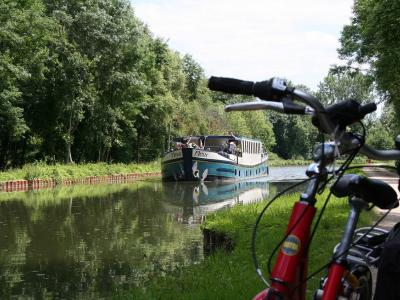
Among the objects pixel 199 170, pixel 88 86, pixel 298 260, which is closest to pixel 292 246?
pixel 298 260

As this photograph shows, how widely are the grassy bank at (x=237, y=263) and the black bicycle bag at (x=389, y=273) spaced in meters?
3.30

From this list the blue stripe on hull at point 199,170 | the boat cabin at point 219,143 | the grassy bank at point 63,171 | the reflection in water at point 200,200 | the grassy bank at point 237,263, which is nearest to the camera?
the grassy bank at point 237,263

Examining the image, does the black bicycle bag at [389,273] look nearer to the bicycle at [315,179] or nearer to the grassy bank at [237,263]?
the bicycle at [315,179]

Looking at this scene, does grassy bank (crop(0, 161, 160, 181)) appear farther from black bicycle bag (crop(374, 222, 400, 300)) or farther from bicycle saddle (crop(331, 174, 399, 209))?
black bicycle bag (crop(374, 222, 400, 300))

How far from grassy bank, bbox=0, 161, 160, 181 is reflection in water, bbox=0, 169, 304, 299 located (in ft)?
30.3

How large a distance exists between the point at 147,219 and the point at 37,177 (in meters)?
16.9

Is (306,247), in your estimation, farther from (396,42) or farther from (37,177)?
(37,177)

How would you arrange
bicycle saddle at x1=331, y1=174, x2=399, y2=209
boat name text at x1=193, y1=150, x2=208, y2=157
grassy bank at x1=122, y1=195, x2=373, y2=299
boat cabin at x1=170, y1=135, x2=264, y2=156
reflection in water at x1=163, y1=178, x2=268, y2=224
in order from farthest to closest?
boat cabin at x1=170, y1=135, x2=264, y2=156 < boat name text at x1=193, y1=150, x2=208, y2=157 < reflection in water at x1=163, y1=178, x2=268, y2=224 < grassy bank at x1=122, y1=195, x2=373, y2=299 < bicycle saddle at x1=331, y1=174, x2=399, y2=209

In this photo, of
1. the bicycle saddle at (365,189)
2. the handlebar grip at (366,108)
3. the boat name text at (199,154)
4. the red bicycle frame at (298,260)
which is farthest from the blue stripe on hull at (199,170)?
the handlebar grip at (366,108)

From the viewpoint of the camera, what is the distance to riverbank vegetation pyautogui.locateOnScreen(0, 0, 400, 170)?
1194 inches

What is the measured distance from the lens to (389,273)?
2.08 meters

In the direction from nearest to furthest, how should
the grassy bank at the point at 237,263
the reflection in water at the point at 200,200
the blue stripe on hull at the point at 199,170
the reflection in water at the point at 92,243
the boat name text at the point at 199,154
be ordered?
1. the grassy bank at the point at 237,263
2. the reflection in water at the point at 92,243
3. the reflection in water at the point at 200,200
4. the boat name text at the point at 199,154
5. the blue stripe on hull at the point at 199,170

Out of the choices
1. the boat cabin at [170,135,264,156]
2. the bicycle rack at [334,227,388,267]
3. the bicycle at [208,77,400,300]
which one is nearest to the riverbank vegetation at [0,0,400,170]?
the boat cabin at [170,135,264,156]

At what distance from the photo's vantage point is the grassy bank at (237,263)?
5742 millimetres
